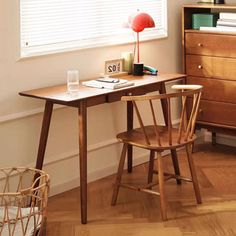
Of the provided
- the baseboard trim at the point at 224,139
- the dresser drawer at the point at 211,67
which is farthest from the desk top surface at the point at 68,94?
the baseboard trim at the point at 224,139

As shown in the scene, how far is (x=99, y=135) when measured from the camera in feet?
14.7

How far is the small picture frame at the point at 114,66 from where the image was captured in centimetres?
434

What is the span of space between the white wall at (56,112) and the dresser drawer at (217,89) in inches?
11.8

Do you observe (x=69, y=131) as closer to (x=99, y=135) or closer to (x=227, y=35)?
(x=99, y=135)

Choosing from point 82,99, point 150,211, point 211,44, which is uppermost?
point 211,44

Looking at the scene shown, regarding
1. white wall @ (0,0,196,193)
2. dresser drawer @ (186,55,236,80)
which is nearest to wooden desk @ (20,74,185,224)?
white wall @ (0,0,196,193)

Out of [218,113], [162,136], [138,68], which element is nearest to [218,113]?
[218,113]

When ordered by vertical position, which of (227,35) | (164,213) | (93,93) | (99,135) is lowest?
(164,213)

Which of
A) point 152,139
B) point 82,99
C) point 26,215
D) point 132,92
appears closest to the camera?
point 26,215

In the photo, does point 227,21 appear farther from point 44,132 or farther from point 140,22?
point 44,132

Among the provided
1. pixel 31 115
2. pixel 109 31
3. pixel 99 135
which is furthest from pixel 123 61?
pixel 31 115

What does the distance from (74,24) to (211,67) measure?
119 cm

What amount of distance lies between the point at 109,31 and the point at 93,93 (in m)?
0.90

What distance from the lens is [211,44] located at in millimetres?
4762
